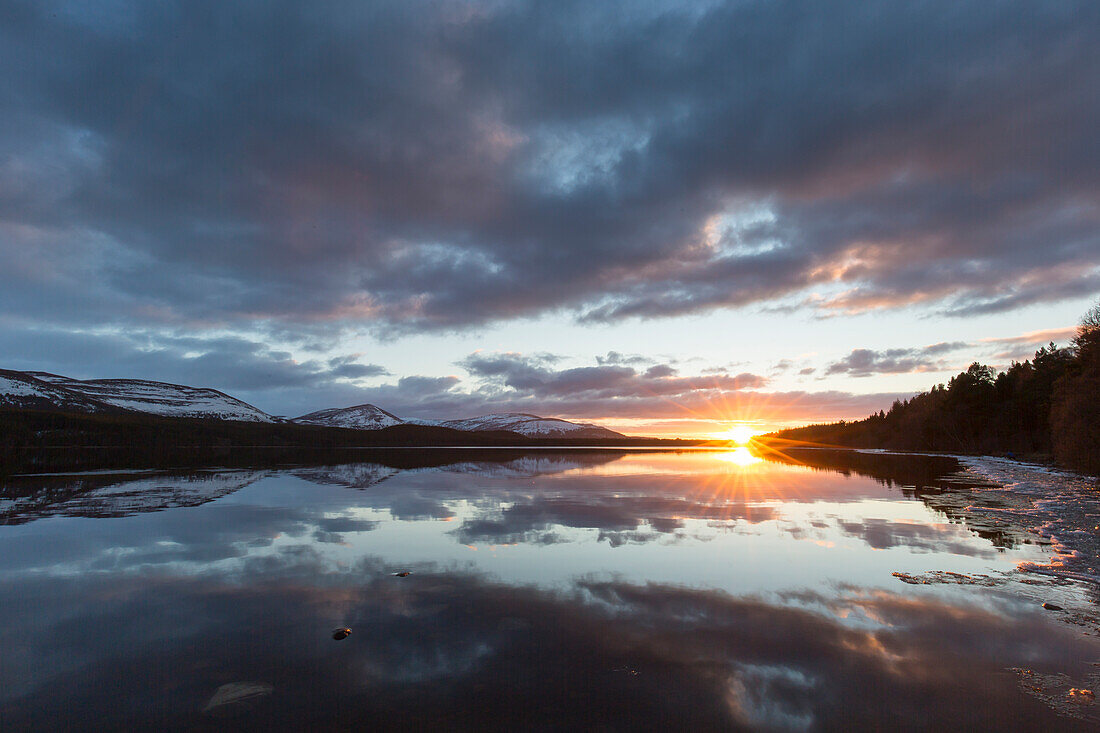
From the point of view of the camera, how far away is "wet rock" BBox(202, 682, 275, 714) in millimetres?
7184

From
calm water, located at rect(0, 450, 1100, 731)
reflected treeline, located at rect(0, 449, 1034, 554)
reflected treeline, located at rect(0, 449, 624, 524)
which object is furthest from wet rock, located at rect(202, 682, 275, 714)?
reflected treeline, located at rect(0, 449, 624, 524)

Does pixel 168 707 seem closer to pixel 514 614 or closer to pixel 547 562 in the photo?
pixel 514 614

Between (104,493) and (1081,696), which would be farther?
(104,493)

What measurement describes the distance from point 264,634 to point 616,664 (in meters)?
6.72

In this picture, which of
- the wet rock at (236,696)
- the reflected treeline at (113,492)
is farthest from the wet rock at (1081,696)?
the reflected treeline at (113,492)

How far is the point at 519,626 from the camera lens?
10.1 metres

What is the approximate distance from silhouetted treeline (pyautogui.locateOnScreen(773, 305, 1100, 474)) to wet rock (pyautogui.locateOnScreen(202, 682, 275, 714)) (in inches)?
2086

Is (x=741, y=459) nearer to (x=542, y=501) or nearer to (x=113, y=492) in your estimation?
(x=542, y=501)

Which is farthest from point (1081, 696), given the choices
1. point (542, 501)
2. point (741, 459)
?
point (741, 459)

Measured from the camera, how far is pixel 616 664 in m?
8.47

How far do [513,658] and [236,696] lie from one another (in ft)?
13.8

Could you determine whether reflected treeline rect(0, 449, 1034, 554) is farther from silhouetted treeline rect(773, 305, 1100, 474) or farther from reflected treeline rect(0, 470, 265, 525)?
silhouetted treeline rect(773, 305, 1100, 474)

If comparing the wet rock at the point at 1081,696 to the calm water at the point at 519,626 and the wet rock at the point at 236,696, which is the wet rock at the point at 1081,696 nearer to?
the calm water at the point at 519,626

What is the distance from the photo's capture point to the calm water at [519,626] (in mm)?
7137
